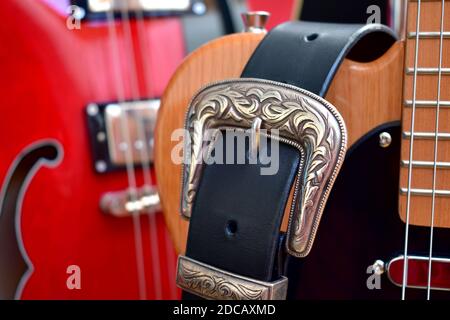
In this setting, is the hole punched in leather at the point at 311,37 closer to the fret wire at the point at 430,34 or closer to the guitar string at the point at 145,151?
the fret wire at the point at 430,34

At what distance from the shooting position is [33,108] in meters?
0.58

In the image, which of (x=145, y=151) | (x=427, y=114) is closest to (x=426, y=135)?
(x=427, y=114)

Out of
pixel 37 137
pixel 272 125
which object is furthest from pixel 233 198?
pixel 37 137

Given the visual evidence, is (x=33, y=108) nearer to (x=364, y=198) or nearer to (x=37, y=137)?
(x=37, y=137)

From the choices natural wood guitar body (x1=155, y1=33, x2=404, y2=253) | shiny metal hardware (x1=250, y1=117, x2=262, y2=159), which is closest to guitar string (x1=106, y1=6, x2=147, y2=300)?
natural wood guitar body (x1=155, y1=33, x2=404, y2=253)

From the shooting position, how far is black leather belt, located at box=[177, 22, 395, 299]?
363 millimetres

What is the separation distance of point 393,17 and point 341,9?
2.1 inches

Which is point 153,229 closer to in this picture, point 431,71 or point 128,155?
point 128,155

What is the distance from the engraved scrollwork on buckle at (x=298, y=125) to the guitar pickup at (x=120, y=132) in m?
0.26

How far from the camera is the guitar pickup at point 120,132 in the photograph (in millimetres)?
617

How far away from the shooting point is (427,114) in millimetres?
386

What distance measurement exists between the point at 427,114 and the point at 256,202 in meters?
0.12

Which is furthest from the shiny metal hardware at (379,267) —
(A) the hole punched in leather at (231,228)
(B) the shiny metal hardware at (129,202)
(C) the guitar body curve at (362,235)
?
(B) the shiny metal hardware at (129,202)

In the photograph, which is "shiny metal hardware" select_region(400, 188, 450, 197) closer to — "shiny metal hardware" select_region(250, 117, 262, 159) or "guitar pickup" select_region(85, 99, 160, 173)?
"shiny metal hardware" select_region(250, 117, 262, 159)
